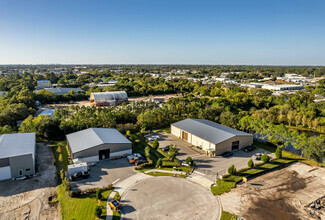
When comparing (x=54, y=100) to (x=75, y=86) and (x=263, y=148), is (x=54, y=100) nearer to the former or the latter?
(x=75, y=86)

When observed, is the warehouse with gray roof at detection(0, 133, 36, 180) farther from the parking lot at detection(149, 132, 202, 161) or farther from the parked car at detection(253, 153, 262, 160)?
the parked car at detection(253, 153, 262, 160)

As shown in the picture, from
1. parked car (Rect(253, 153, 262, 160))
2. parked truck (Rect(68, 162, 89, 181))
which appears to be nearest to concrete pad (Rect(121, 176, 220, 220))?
parked truck (Rect(68, 162, 89, 181))

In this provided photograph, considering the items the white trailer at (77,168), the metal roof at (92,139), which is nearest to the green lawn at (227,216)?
the white trailer at (77,168)

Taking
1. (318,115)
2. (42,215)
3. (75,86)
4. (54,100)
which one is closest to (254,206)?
(42,215)

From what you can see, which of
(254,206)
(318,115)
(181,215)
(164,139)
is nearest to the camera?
(181,215)

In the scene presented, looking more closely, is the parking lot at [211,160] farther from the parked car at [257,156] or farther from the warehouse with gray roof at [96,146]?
the warehouse with gray roof at [96,146]

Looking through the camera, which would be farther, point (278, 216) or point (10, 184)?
point (10, 184)

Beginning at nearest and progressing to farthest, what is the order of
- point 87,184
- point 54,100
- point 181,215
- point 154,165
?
point 181,215 → point 87,184 → point 154,165 → point 54,100
